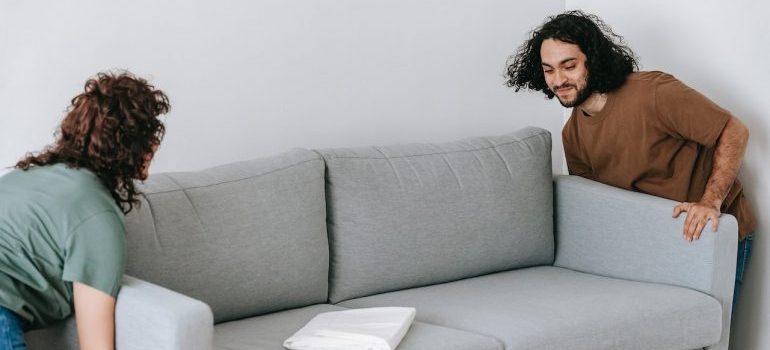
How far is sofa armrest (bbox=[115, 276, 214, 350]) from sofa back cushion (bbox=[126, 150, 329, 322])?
444mm

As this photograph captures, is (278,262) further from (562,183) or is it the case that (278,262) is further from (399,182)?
(562,183)

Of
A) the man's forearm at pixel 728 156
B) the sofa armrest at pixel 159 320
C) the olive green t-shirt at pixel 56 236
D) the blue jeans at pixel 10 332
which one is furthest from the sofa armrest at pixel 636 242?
the blue jeans at pixel 10 332

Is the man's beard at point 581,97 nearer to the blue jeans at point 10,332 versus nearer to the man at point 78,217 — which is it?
the man at point 78,217

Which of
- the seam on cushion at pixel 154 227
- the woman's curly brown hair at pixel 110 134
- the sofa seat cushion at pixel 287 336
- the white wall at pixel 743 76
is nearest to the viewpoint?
the woman's curly brown hair at pixel 110 134

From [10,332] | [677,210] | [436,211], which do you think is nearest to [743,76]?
[677,210]

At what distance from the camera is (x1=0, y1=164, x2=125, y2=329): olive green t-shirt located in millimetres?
1984

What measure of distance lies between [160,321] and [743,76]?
2313mm

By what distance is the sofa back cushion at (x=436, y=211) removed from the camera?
292 cm

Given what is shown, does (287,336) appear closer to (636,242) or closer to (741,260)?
(636,242)

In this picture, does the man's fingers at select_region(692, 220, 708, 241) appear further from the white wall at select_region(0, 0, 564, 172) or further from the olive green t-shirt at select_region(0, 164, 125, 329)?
the olive green t-shirt at select_region(0, 164, 125, 329)

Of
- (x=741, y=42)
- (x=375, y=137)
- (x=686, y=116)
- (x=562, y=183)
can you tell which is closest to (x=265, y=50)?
(x=375, y=137)

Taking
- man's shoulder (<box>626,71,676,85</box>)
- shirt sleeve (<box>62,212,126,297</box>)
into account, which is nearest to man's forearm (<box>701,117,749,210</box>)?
man's shoulder (<box>626,71,676,85</box>)

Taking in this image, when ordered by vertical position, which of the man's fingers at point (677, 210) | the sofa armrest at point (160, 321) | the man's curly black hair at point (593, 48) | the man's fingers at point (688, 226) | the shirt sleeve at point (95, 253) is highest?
the man's curly black hair at point (593, 48)

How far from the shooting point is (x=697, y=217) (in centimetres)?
299
